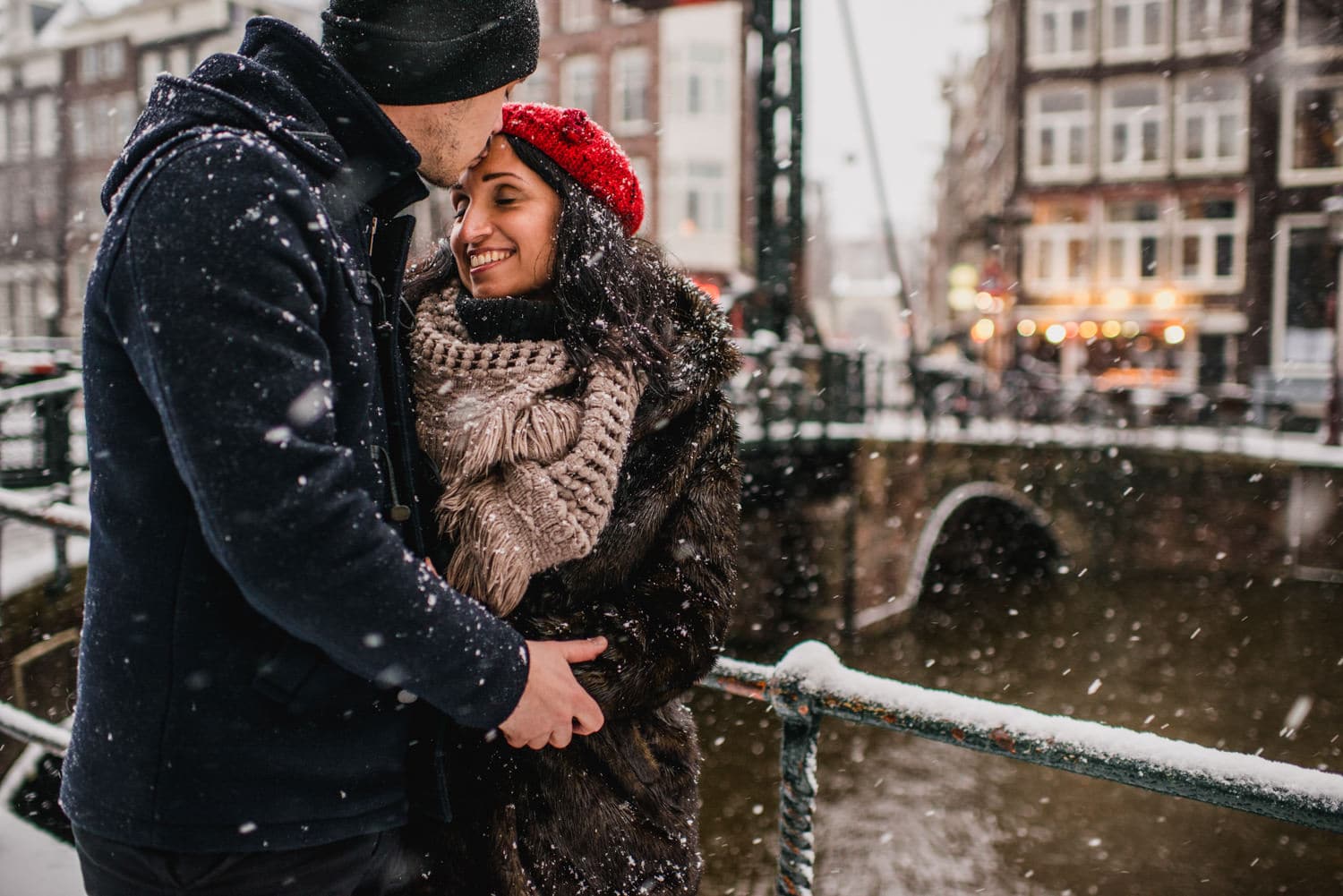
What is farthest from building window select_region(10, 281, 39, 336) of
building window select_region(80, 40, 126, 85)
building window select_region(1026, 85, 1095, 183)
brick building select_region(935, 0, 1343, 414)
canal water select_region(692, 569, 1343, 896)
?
building window select_region(1026, 85, 1095, 183)

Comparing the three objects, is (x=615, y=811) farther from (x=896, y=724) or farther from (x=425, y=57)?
(x=425, y=57)

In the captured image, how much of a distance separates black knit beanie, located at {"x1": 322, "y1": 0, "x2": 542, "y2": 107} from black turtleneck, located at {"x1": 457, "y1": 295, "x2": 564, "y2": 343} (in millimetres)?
390

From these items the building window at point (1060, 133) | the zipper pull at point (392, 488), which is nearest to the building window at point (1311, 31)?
the building window at point (1060, 133)

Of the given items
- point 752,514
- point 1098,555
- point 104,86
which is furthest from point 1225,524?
point 104,86

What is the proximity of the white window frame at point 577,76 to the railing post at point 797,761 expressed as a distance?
26437 millimetres

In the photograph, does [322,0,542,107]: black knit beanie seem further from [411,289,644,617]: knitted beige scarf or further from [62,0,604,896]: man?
[411,289,644,617]: knitted beige scarf

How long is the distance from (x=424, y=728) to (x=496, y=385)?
1.72 ft

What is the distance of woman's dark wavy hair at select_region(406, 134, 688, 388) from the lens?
1.59m

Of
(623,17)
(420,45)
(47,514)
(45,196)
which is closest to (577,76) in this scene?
(623,17)

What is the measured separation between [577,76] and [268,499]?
28.0m

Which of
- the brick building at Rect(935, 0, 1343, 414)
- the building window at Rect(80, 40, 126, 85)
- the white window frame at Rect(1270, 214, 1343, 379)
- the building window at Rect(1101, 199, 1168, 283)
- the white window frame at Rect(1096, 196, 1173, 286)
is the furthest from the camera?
the building window at Rect(80, 40, 126, 85)

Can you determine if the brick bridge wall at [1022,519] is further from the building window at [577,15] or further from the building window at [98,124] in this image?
the building window at [98,124]

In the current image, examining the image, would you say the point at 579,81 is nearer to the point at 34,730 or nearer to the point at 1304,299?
the point at 1304,299

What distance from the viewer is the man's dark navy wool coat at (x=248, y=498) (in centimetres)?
102
